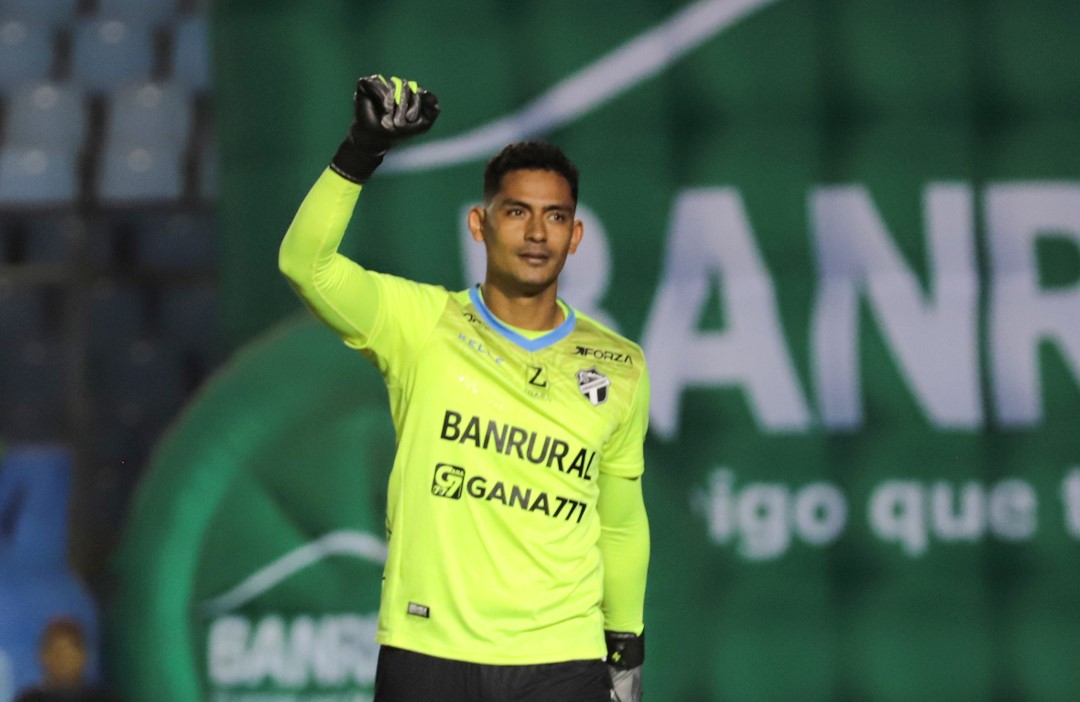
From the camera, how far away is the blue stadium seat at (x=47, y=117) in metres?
5.66

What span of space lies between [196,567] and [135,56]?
112 inches

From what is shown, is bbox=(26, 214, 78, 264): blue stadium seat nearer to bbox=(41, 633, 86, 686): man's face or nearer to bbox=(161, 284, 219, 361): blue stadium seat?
bbox=(161, 284, 219, 361): blue stadium seat

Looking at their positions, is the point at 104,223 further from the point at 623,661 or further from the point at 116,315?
the point at 623,661

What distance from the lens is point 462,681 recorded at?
7.36 feet

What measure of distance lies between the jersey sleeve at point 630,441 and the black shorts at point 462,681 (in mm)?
351

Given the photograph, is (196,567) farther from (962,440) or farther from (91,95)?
(91,95)

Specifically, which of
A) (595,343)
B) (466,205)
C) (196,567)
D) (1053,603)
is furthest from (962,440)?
(196,567)

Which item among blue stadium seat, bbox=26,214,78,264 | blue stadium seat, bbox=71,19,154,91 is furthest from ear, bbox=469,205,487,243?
blue stadium seat, bbox=71,19,154,91

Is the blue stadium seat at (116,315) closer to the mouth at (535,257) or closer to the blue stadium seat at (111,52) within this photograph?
the blue stadium seat at (111,52)

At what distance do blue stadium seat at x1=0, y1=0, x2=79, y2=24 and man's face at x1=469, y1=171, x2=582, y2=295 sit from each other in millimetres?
4138

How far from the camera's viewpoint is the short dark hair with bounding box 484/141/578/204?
239 cm

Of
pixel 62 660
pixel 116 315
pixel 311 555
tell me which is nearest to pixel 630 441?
pixel 311 555

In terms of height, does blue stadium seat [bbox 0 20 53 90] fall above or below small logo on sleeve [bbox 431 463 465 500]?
above

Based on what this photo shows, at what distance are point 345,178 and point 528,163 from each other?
0.34 meters
